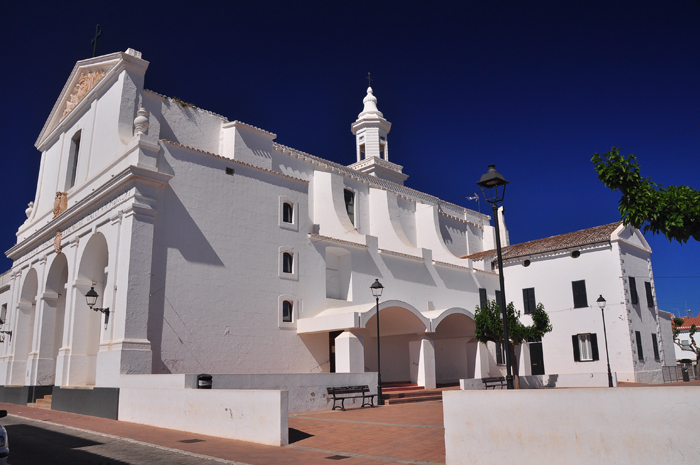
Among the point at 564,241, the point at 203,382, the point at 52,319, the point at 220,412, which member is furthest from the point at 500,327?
the point at 52,319

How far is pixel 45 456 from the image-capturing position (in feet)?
31.8

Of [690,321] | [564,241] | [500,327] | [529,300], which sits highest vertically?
[564,241]

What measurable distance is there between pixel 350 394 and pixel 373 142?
67.7 feet

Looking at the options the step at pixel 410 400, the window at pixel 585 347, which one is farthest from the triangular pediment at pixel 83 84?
the window at pixel 585 347

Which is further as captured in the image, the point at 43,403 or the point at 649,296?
the point at 649,296

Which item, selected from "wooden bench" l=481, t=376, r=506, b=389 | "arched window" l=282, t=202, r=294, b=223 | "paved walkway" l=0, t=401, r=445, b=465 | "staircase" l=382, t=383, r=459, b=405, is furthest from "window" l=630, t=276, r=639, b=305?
"arched window" l=282, t=202, r=294, b=223

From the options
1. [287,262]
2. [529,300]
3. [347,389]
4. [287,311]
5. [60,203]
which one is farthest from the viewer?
[529,300]

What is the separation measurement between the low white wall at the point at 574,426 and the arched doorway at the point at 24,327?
22847 millimetres

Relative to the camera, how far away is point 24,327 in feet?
81.3

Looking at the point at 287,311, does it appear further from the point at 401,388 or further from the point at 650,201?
the point at 650,201

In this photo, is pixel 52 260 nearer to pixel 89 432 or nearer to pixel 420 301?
pixel 89 432

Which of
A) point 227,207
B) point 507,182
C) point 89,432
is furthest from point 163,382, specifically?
point 507,182

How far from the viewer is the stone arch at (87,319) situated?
746 inches

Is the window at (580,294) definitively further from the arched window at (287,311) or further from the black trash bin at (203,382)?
the black trash bin at (203,382)
